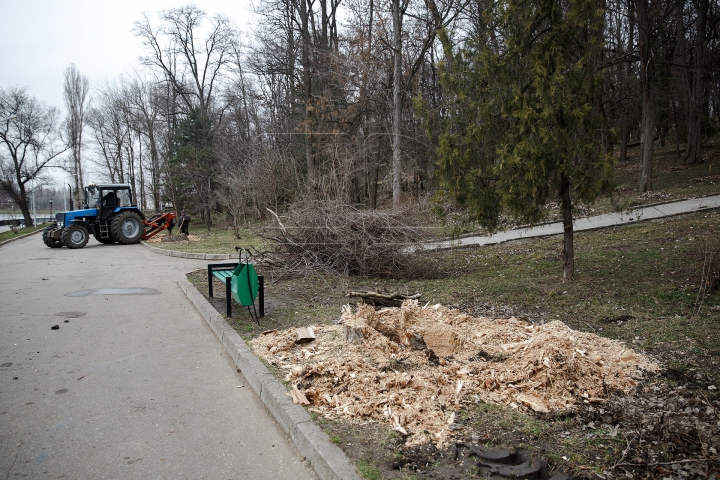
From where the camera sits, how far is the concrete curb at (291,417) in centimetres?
341

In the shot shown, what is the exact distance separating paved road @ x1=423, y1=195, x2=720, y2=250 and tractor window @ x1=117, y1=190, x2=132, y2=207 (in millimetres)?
16963

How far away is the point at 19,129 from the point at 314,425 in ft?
171

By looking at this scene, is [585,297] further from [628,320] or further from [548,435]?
[548,435]

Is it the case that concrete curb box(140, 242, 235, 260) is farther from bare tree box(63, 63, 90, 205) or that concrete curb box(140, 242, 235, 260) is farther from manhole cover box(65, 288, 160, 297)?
bare tree box(63, 63, 90, 205)

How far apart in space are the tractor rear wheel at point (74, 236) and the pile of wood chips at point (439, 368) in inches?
757

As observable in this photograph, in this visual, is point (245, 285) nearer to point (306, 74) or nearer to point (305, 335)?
point (305, 335)

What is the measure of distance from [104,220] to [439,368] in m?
22.9

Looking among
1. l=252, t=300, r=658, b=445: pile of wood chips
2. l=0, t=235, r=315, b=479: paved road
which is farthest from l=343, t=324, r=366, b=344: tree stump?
l=0, t=235, r=315, b=479: paved road

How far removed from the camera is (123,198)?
2466 cm

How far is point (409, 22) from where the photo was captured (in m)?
24.4

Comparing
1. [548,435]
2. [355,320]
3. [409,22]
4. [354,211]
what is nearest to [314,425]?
[548,435]

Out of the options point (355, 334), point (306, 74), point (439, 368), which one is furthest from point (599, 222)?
point (306, 74)

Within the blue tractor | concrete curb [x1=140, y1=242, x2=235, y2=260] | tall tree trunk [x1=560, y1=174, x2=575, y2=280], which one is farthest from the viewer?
the blue tractor

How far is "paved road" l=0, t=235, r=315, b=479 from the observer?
3777mm
